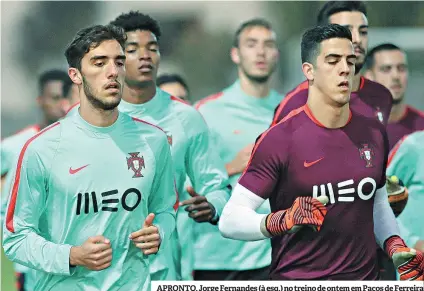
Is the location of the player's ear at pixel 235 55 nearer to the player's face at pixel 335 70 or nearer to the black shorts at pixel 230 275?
the black shorts at pixel 230 275

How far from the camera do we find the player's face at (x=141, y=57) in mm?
6164

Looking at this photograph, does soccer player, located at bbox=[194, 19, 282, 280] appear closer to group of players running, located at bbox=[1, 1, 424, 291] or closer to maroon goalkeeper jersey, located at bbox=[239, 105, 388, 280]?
group of players running, located at bbox=[1, 1, 424, 291]

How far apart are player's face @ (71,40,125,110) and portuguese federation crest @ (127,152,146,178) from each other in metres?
0.30

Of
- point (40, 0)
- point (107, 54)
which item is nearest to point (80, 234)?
point (107, 54)

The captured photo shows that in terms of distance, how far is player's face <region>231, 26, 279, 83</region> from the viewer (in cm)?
713

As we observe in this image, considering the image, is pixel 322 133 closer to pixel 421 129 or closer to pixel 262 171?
pixel 262 171

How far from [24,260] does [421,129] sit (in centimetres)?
332

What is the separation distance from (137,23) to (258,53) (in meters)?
1.18

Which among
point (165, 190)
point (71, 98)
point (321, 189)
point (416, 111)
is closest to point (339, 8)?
point (321, 189)

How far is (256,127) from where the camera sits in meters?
7.00

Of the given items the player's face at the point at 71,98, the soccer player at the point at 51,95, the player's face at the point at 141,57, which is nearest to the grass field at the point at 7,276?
the soccer player at the point at 51,95

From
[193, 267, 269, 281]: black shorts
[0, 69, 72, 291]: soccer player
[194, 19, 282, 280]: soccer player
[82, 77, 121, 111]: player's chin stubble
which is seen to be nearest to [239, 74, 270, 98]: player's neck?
[194, 19, 282, 280]: soccer player

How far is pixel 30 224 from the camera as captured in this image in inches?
210

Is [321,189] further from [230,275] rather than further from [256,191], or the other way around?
[230,275]
